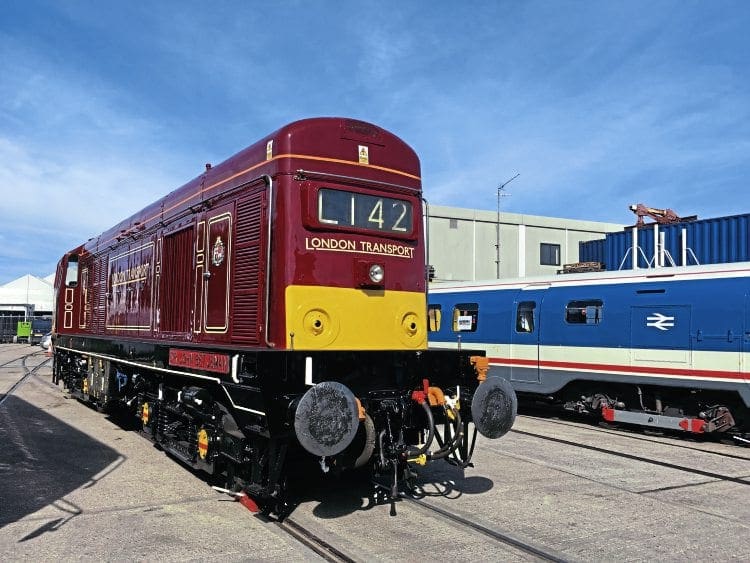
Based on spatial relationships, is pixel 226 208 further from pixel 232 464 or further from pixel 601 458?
pixel 601 458

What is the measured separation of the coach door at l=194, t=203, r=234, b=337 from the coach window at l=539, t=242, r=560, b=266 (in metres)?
29.4

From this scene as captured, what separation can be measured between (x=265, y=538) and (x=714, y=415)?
830 centimetres

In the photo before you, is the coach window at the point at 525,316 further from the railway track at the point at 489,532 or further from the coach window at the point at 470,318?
the railway track at the point at 489,532

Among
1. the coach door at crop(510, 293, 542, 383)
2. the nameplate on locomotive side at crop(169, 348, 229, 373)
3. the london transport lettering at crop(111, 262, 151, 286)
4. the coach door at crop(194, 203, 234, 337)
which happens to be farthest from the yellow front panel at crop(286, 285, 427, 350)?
the coach door at crop(510, 293, 542, 383)

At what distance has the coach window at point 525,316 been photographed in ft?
43.0

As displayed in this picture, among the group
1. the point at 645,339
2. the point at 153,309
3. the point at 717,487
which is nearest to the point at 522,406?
the point at 645,339

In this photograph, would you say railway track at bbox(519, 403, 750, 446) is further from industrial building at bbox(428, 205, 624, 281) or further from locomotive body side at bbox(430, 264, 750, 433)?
industrial building at bbox(428, 205, 624, 281)

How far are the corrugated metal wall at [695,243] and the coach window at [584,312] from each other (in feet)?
20.3

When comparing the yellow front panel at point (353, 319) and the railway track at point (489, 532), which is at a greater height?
the yellow front panel at point (353, 319)

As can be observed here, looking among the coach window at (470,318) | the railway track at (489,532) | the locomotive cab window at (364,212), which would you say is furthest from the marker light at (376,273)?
the coach window at (470,318)

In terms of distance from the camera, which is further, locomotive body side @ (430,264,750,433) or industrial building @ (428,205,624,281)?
industrial building @ (428,205,624,281)

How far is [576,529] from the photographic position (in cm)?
550

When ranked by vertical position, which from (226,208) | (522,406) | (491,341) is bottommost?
(522,406)

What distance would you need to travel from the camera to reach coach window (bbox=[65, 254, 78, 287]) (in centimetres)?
1396
